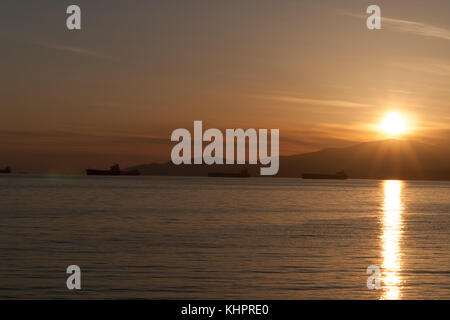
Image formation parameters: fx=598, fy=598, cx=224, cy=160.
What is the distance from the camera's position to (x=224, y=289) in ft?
73.4

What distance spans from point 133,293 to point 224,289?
11.1 ft

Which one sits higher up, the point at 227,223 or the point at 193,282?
the point at 227,223

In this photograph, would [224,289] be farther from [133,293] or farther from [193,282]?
[133,293]

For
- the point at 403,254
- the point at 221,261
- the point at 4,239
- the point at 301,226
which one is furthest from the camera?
the point at 301,226

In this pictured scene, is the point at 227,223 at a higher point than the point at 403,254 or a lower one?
higher

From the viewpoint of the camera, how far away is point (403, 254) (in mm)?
33438

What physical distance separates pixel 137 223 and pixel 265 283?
31.1m

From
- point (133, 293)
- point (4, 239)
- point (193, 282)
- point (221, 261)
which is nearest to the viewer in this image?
point (133, 293)
